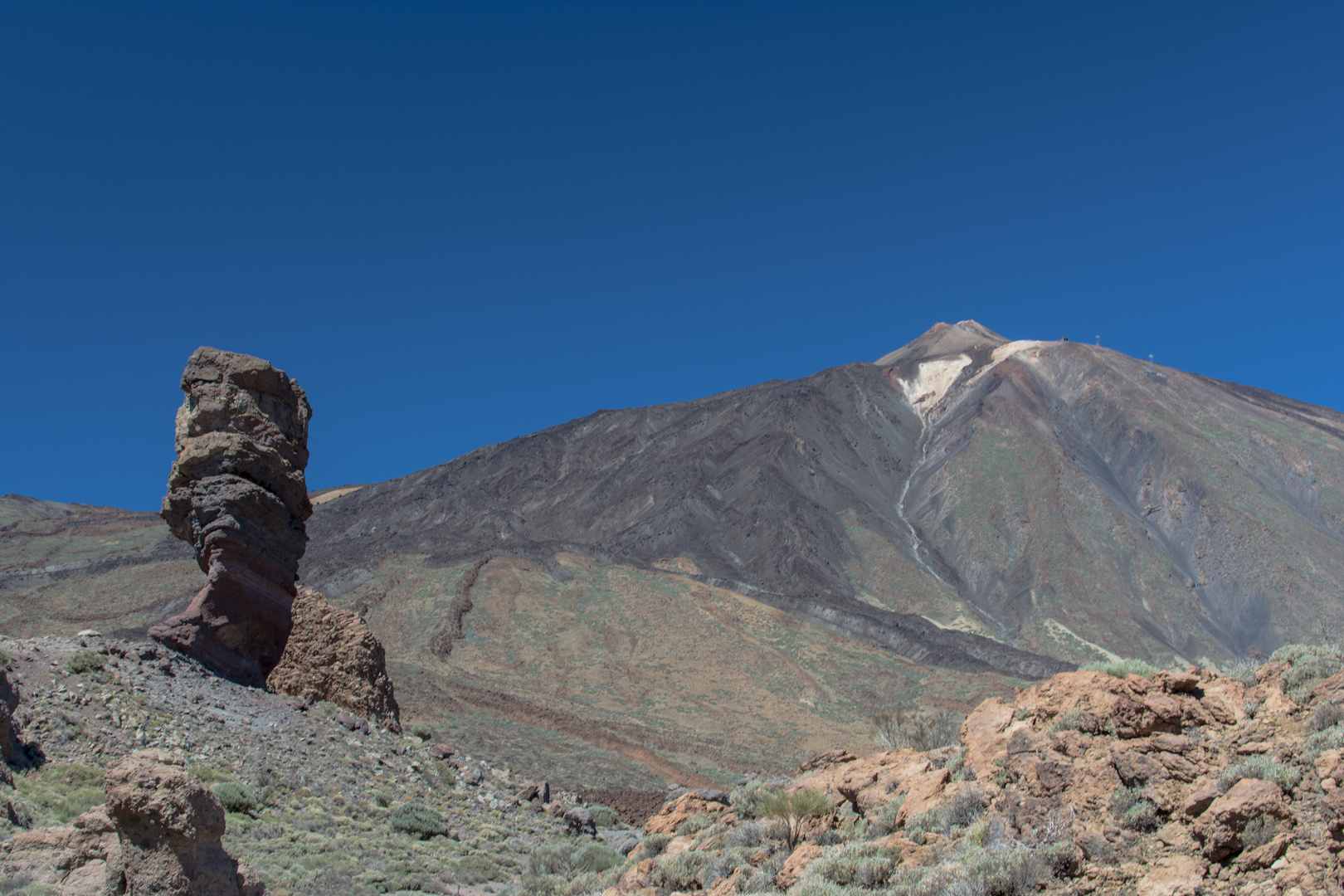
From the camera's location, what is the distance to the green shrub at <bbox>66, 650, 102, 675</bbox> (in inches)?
476

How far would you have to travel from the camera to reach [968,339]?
117562 mm

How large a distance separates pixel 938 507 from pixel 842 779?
2735 inches

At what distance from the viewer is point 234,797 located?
1047 centimetres

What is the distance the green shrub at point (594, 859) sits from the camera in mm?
10727

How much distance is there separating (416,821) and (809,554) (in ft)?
177

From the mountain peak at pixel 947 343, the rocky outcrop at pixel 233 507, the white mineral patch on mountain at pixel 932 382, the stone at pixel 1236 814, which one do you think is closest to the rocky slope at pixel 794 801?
the stone at pixel 1236 814

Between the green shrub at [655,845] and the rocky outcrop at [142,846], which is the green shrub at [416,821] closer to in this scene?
the green shrub at [655,845]

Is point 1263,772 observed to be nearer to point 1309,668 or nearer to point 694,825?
point 1309,668

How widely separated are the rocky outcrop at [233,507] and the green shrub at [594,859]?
7651mm

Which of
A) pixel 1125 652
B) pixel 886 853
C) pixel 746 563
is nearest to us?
pixel 886 853

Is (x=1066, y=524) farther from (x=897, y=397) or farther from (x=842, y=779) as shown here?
(x=842, y=779)

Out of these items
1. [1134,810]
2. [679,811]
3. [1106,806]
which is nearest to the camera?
[1134,810]

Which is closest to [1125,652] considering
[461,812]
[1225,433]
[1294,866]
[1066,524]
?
[1066,524]

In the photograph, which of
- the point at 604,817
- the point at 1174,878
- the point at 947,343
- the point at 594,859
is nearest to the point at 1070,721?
the point at 1174,878
